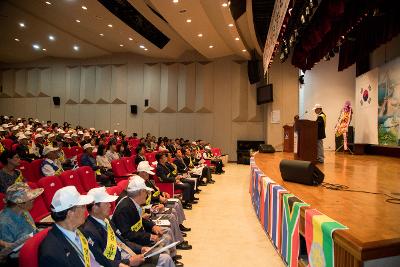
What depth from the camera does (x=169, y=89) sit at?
57.4ft

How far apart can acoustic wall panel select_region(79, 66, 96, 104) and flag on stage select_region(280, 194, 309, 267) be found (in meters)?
16.7

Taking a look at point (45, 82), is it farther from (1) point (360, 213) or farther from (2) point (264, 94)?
(1) point (360, 213)

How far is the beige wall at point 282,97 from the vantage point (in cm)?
1568

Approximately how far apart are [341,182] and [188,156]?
5.94 m

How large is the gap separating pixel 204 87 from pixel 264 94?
321 centimetres

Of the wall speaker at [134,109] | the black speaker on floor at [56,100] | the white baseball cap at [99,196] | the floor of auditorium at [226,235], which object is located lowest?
the floor of auditorium at [226,235]

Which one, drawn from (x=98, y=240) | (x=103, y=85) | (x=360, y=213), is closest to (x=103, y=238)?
(x=98, y=240)

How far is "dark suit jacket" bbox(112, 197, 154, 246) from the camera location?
3367mm

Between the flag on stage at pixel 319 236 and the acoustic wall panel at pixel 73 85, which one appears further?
the acoustic wall panel at pixel 73 85

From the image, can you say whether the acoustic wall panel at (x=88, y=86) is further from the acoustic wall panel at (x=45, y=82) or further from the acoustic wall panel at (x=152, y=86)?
the acoustic wall panel at (x=152, y=86)

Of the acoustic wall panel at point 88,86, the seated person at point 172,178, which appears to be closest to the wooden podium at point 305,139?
the seated person at point 172,178

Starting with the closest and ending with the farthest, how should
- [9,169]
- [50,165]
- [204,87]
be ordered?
1. [9,169]
2. [50,165]
3. [204,87]

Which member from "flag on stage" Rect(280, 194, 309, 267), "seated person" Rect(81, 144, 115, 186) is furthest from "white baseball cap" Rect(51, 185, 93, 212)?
"seated person" Rect(81, 144, 115, 186)

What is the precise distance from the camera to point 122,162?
7254 mm
